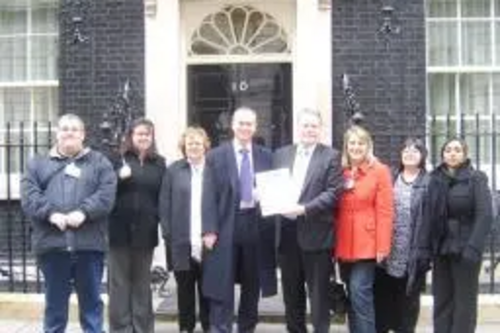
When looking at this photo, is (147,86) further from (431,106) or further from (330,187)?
(330,187)

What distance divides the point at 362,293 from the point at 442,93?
4851 mm

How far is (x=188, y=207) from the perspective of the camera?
897cm

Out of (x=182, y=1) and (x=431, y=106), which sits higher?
(x=182, y=1)

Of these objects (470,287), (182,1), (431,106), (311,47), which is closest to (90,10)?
(182,1)

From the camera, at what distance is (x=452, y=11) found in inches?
511

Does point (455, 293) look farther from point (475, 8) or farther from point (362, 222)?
point (475, 8)

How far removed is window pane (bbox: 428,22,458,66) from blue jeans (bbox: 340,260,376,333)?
189 inches

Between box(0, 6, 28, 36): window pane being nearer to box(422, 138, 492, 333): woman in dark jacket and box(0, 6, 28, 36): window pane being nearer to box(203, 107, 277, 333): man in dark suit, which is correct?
box(203, 107, 277, 333): man in dark suit

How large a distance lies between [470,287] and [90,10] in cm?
604

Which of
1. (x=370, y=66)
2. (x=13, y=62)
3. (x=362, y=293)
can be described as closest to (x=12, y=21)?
(x=13, y=62)

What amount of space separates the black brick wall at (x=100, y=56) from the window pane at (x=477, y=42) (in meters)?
3.75

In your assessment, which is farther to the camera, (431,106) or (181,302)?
(431,106)

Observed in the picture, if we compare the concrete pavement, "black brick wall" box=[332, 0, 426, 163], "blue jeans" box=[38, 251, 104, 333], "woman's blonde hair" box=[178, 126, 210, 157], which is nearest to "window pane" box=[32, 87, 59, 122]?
"black brick wall" box=[332, 0, 426, 163]

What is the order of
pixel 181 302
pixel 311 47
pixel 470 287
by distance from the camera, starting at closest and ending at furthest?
pixel 470 287 < pixel 181 302 < pixel 311 47
